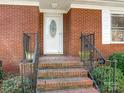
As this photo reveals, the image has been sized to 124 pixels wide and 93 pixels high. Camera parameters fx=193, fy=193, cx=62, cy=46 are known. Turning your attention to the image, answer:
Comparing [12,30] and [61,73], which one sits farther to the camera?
[12,30]

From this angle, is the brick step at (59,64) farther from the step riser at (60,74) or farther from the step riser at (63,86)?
the step riser at (63,86)

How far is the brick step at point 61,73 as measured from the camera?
686 centimetres

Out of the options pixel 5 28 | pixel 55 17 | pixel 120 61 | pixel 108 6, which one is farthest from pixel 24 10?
pixel 120 61

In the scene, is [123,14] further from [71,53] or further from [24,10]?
[24,10]

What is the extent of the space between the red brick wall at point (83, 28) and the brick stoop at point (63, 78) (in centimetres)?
185

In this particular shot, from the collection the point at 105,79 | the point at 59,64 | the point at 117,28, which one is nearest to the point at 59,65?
the point at 59,64

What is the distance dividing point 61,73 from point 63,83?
65 centimetres

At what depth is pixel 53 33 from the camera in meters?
10.5

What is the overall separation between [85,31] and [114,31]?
1854mm

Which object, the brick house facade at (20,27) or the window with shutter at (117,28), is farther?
the window with shutter at (117,28)

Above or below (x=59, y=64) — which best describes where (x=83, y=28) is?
above

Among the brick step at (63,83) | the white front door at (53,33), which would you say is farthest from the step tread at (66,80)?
the white front door at (53,33)

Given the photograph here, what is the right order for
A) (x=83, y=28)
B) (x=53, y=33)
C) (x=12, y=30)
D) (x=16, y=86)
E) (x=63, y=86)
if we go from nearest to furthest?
(x=16, y=86) < (x=63, y=86) < (x=12, y=30) < (x=83, y=28) < (x=53, y=33)

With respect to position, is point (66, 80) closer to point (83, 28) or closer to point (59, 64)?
point (59, 64)
